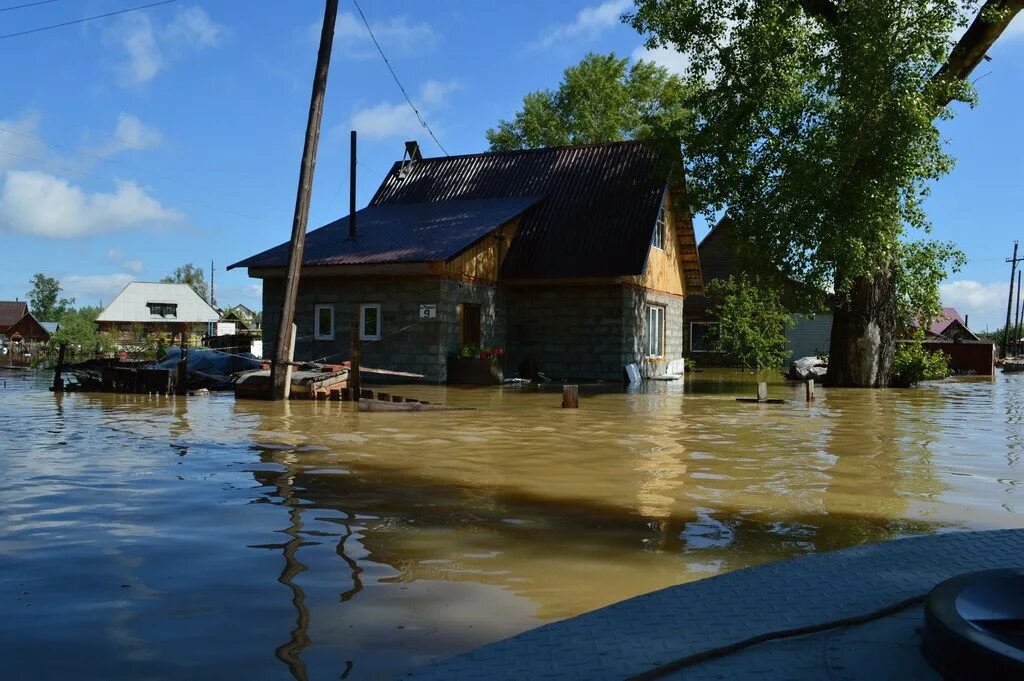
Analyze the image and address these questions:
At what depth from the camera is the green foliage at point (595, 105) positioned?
4409 cm

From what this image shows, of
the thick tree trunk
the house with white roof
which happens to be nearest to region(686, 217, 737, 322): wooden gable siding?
the thick tree trunk

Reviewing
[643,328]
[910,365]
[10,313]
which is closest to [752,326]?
[643,328]

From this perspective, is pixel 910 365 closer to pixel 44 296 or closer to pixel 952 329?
pixel 952 329

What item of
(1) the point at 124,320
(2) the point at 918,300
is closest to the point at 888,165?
(2) the point at 918,300

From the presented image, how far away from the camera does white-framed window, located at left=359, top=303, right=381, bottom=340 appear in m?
22.7

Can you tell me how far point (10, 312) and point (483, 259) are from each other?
66665 millimetres

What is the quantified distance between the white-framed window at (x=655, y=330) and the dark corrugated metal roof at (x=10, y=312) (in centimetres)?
6407

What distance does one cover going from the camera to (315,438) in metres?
11.0

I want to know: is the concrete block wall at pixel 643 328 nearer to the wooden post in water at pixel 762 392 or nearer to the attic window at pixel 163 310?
the wooden post in water at pixel 762 392

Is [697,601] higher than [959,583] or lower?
lower

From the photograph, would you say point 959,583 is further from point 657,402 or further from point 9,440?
point 657,402

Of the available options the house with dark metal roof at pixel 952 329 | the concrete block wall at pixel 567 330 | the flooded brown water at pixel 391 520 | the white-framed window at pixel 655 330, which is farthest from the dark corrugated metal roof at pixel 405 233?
the house with dark metal roof at pixel 952 329

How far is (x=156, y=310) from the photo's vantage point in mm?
69375

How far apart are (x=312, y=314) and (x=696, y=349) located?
22094 millimetres
